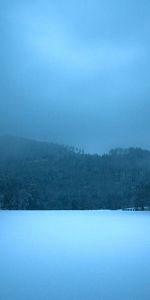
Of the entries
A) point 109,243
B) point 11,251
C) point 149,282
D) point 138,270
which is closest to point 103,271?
point 138,270

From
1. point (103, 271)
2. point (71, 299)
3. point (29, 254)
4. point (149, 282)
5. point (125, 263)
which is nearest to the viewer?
point (71, 299)

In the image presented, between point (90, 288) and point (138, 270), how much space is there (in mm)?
7403

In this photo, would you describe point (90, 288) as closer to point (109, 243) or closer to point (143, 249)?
point (143, 249)

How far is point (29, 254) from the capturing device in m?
41.8

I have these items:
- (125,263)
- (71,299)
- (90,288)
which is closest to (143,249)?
(125,263)

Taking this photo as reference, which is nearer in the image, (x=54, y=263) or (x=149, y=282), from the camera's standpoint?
(x=149, y=282)

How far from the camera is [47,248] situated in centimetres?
4753

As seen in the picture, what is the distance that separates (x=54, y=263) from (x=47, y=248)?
37.2 ft

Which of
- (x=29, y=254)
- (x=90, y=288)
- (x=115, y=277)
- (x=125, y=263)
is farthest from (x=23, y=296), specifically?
(x=29, y=254)

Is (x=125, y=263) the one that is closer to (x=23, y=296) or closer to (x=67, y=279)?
(x=67, y=279)

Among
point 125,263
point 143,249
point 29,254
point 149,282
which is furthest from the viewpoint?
point 143,249

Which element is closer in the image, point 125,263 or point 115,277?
point 115,277

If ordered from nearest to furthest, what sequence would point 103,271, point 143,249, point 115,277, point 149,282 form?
point 149,282
point 115,277
point 103,271
point 143,249

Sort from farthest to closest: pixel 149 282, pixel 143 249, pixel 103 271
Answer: pixel 143 249 → pixel 103 271 → pixel 149 282
